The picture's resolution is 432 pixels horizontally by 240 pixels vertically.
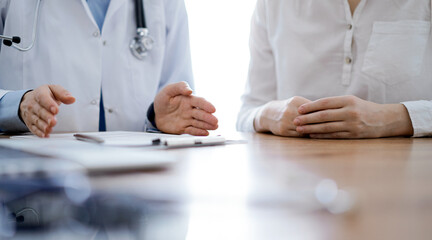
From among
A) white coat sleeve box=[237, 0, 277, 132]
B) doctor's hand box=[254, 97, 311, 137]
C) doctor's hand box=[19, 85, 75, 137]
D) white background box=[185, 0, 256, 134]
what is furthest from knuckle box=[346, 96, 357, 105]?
white background box=[185, 0, 256, 134]

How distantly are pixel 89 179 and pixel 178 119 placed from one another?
2.06ft

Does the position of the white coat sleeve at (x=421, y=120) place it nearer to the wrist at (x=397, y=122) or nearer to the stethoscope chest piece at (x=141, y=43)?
the wrist at (x=397, y=122)

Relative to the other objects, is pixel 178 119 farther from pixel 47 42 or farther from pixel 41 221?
pixel 41 221

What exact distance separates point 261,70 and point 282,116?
17.0 inches

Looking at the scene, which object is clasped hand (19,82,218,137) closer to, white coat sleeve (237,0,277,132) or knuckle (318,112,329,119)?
knuckle (318,112,329,119)

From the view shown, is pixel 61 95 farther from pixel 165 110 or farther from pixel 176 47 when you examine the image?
pixel 176 47

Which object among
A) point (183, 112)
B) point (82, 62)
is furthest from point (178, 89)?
point (82, 62)

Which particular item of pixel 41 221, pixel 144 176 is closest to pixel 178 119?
pixel 144 176

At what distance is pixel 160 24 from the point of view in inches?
48.6

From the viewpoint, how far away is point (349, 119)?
77 cm

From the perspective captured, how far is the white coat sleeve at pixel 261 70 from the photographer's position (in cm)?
125

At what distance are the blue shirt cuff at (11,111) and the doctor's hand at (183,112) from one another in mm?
343

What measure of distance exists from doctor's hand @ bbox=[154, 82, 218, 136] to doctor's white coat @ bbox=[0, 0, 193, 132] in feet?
0.73

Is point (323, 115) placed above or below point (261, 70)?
below
